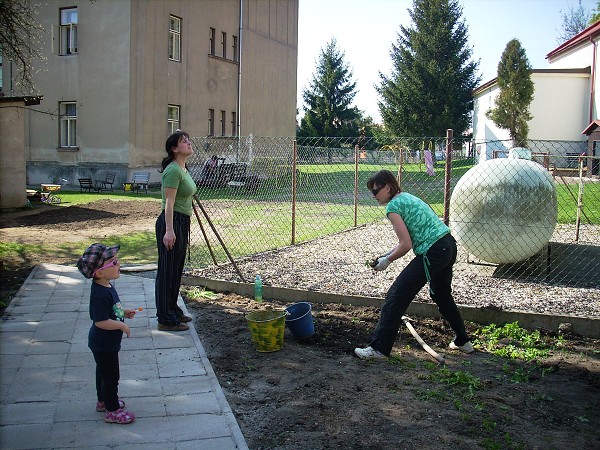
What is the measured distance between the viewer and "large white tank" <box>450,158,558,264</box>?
8.05 metres

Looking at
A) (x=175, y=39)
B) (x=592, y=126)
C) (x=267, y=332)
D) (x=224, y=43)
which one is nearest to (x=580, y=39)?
(x=592, y=126)

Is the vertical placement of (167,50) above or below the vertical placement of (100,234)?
above

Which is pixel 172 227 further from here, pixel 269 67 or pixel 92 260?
pixel 269 67

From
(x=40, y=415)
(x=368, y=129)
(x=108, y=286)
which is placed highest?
(x=368, y=129)

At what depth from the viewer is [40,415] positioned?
4.11 meters

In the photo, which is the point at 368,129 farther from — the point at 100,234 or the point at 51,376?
the point at 51,376

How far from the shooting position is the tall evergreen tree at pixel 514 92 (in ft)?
Result: 121

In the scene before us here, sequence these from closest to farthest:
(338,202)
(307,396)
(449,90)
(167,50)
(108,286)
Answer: (108,286) < (307,396) < (338,202) < (167,50) < (449,90)

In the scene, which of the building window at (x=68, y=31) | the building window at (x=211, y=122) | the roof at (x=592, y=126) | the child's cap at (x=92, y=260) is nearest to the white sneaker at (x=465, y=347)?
the child's cap at (x=92, y=260)

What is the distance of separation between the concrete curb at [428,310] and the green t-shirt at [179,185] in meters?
1.85

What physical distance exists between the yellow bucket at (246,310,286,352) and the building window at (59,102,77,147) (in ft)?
76.1

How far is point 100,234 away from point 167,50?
15.3m

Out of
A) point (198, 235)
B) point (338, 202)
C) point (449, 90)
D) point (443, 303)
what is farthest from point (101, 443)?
point (449, 90)

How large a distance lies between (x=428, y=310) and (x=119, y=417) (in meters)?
3.76
